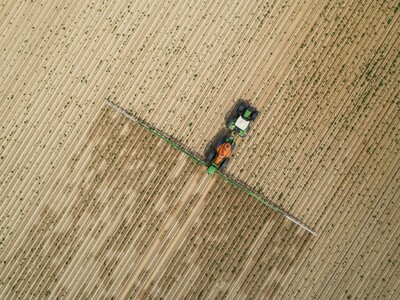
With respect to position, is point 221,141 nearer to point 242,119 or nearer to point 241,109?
point 242,119

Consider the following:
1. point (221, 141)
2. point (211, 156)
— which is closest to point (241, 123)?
point (221, 141)

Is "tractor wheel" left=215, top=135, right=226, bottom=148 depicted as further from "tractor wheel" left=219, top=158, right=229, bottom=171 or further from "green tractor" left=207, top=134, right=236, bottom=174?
"tractor wheel" left=219, top=158, right=229, bottom=171

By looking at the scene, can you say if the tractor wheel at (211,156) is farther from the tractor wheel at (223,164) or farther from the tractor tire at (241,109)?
the tractor tire at (241,109)

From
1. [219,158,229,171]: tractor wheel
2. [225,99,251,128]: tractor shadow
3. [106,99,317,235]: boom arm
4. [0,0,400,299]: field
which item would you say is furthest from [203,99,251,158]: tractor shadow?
[219,158,229,171]: tractor wheel

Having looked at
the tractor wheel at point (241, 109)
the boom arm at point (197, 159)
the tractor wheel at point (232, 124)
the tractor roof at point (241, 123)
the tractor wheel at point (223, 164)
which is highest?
the tractor wheel at point (241, 109)

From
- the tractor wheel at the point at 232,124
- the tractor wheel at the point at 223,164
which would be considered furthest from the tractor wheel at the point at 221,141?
the tractor wheel at the point at 223,164

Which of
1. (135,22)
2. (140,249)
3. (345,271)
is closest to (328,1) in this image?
(135,22)
